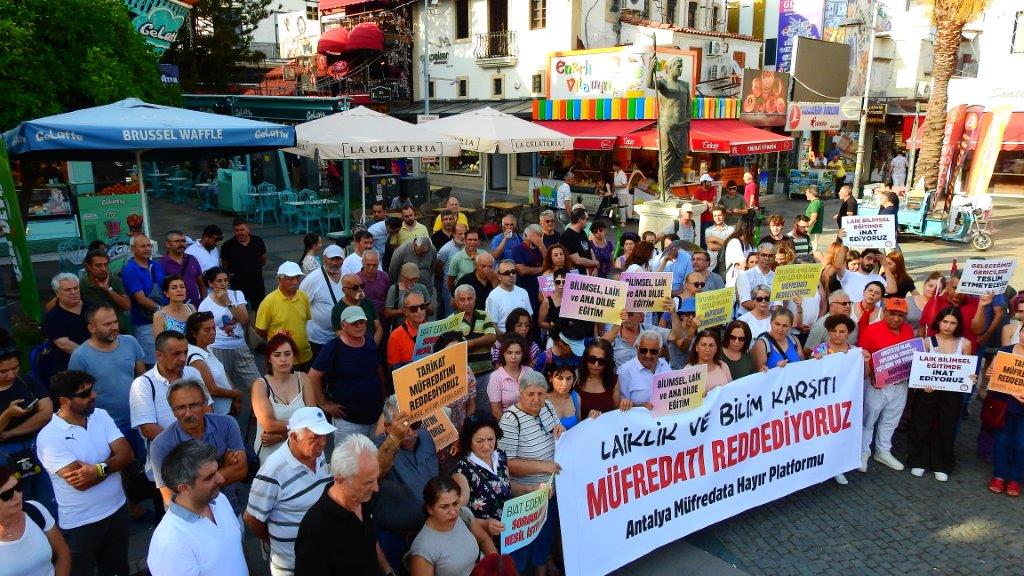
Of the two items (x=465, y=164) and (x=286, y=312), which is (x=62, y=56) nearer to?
(x=286, y=312)

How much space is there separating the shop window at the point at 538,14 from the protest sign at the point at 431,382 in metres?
23.4

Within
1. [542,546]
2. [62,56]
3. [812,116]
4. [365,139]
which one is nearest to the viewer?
[542,546]

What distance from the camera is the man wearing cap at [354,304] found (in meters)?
6.05

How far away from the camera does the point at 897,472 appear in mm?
6441

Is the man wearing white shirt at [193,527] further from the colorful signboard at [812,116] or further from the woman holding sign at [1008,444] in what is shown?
the colorful signboard at [812,116]

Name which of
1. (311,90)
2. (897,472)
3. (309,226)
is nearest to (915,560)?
(897,472)

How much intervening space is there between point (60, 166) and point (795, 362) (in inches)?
669

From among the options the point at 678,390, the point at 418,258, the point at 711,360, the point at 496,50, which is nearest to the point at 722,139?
the point at 496,50

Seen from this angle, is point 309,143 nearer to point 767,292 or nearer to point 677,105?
point 677,105

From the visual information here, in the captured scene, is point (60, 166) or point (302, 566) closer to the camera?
point (302, 566)

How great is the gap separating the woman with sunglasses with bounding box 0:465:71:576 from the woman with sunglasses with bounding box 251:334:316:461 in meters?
1.28

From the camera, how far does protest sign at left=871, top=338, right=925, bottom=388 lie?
6195mm

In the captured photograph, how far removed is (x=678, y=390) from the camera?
5094mm

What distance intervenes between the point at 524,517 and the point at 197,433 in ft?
6.36
